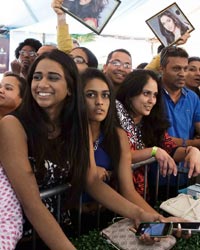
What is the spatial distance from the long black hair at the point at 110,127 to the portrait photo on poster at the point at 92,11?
0.65m

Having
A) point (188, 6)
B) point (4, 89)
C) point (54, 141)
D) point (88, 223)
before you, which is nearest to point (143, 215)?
point (88, 223)

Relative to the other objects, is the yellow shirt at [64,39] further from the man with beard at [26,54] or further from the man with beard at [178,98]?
the man with beard at [178,98]

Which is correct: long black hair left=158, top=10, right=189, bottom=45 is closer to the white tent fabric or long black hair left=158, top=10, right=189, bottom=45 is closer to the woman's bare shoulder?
the woman's bare shoulder

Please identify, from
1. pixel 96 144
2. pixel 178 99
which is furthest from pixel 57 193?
pixel 178 99

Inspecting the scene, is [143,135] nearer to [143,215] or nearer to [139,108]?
[139,108]

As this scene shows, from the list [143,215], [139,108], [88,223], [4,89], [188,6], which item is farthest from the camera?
[188,6]

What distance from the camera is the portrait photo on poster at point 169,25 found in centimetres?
290

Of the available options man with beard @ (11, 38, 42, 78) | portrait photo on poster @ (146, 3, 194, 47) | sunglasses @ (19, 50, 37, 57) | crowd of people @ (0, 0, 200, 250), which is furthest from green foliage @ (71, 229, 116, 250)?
sunglasses @ (19, 50, 37, 57)

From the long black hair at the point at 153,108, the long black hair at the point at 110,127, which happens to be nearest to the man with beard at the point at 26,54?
the long black hair at the point at 153,108

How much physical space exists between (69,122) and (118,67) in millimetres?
1330

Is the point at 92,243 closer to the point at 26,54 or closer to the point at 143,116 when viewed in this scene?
the point at 143,116

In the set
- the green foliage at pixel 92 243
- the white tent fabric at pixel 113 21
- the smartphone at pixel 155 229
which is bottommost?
the green foliage at pixel 92 243

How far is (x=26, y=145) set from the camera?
1.43 metres

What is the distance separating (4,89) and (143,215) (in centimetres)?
143
